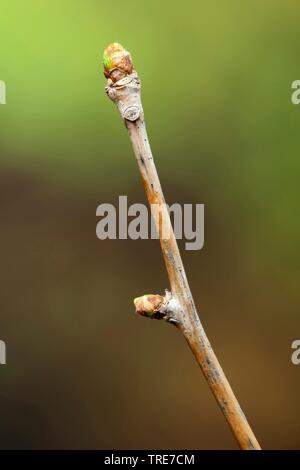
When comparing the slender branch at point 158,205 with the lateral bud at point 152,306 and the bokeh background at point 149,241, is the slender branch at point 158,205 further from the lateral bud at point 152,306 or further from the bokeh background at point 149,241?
the bokeh background at point 149,241

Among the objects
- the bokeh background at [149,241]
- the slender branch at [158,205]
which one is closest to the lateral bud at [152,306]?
the slender branch at [158,205]

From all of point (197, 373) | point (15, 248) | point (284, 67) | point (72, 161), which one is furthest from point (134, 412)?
point (284, 67)

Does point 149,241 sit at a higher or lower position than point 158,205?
higher

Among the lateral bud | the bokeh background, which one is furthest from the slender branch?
the bokeh background

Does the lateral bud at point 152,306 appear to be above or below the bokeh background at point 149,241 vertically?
below

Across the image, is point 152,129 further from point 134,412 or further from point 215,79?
point 134,412

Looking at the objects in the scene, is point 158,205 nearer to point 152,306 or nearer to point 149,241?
point 152,306

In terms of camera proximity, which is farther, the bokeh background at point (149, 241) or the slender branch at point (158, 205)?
the bokeh background at point (149, 241)

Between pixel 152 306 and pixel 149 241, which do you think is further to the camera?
pixel 149 241

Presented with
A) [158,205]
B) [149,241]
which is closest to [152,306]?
[158,205]
